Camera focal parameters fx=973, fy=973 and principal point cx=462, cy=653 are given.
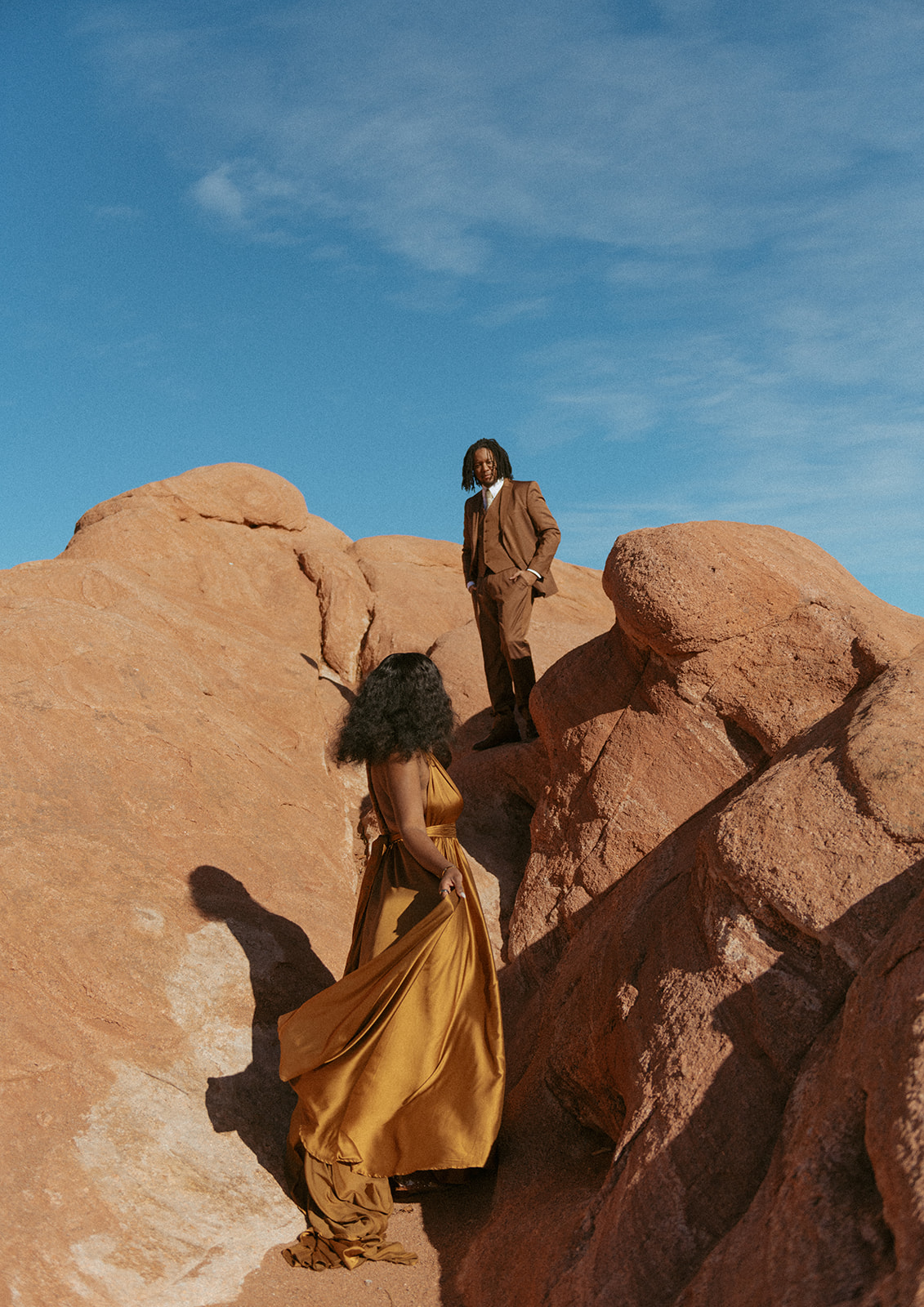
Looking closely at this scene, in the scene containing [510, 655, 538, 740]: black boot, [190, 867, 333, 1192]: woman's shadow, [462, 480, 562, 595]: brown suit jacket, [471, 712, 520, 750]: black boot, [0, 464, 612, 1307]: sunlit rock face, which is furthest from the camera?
[471, 712, 520, 750]: black boot

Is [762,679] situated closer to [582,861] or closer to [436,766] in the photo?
[582,861]

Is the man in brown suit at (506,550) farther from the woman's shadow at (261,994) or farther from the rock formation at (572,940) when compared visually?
the woman's shadow at (261,994)

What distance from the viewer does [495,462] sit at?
21.4 feet

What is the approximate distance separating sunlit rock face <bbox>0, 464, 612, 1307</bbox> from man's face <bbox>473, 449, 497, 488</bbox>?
1.86m

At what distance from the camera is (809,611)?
466cm

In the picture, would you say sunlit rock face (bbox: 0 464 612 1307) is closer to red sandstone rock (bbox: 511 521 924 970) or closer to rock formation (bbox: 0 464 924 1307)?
rock formation (bbox: 0 464 924 1307)

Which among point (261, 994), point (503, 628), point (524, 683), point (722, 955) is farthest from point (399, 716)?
point (524, 683)

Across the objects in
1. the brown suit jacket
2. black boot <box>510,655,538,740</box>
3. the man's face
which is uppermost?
the man's face

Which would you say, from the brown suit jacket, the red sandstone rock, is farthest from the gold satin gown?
the brown suit jacket

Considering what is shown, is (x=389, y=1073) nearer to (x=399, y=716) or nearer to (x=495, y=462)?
(x=399, y=716)

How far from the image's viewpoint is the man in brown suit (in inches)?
253

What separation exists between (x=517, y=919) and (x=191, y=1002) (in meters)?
1.89

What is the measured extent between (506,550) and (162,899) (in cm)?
310

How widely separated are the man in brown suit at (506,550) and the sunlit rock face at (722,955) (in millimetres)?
901
